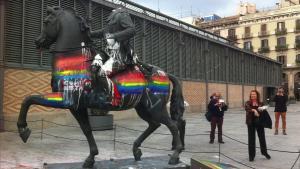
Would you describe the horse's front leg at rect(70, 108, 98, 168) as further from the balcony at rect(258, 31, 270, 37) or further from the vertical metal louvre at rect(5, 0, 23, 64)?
the balcony at rect(258, 31, 270, 37)

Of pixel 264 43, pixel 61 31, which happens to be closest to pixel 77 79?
pixel 61 31

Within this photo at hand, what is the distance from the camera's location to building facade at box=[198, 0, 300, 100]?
75875mm

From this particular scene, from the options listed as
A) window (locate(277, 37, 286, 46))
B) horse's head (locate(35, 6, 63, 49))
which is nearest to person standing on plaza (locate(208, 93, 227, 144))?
horse's head (locate(35, 6, 63, 49))

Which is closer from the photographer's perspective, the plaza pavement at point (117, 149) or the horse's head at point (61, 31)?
the horse's head at point (61, 31)

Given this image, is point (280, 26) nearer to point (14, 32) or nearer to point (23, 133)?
point (14, 32)

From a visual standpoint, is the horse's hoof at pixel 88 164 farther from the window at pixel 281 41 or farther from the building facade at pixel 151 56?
the window at pixel 281 41

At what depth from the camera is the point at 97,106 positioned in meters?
6.44

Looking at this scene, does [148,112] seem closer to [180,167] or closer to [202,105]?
[180,167]

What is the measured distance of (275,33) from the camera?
77188mm

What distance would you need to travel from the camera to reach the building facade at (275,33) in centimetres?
7588

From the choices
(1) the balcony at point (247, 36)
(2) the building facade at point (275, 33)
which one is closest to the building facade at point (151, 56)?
(2) the building facade at point (275, 33)

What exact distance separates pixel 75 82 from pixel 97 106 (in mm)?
494

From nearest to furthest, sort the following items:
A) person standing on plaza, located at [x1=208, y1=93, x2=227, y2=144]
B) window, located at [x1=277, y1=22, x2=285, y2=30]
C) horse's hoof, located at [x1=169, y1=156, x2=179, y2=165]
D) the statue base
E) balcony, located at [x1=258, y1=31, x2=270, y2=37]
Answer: the statue base
horse's hoof, located at [x1=169, y1=156, x2=179, y2=165]
person standing on plaza, located at [x1=208, y1=93, x2=227, y2=144]
window, located at [x1=277, y1=22, x2=285, y2=30]
balcony, located at [x1=258, y1=31, x2=270, y2=37]

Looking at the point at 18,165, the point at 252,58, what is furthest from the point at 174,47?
the point at 18,165
